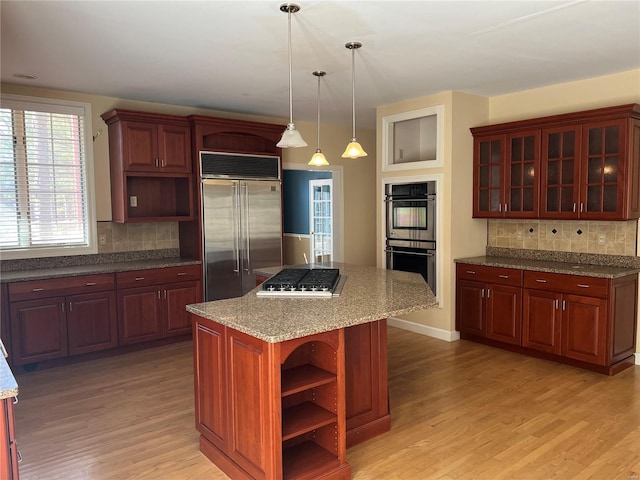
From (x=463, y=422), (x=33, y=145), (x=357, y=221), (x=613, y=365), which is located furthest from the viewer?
(x=357, y=221)

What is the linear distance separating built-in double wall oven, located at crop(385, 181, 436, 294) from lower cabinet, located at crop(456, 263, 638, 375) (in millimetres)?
502

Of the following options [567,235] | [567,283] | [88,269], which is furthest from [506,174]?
[88,269]

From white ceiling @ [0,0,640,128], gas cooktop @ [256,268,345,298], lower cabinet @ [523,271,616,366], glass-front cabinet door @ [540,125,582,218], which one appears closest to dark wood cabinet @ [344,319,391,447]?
gas cooktop @ [256,268,345,298]

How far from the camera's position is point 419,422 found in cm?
323

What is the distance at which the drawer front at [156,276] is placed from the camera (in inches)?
186

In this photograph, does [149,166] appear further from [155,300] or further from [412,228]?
[412,228]

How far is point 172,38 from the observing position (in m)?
3.23

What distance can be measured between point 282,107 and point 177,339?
9.57 feet

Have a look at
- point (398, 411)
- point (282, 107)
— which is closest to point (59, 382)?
point (398, 411)

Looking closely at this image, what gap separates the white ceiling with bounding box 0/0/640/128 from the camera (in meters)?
2.82

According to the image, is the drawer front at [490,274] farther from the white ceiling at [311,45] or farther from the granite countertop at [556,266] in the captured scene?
the white ceiling at [311,45]

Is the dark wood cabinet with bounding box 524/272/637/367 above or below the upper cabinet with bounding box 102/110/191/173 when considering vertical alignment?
below

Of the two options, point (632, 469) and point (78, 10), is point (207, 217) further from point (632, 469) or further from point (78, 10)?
point (632, 469)

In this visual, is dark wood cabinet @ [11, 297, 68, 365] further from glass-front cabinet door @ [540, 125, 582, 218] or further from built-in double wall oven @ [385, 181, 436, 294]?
glass-front cabinet door @ [540, 125, 582, 218]
